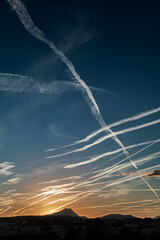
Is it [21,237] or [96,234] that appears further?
[21,237]

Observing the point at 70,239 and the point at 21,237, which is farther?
the point at 21,237

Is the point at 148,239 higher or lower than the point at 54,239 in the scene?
lower

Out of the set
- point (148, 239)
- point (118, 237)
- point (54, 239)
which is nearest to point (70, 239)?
point (54, 239)

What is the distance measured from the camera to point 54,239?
203 ft

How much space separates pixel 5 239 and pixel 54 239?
60.9ft

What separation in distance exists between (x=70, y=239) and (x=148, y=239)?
84.1 ft

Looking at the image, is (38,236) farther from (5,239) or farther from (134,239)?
(134,239)

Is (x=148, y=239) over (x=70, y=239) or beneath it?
beneath

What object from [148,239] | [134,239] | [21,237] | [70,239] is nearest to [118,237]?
[134,239]

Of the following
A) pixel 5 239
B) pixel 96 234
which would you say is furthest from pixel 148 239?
pixel 5 239

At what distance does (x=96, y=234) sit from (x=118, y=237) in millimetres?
6988

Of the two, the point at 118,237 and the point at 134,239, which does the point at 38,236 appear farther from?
the point at 134,239

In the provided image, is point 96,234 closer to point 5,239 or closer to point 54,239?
point 54,239

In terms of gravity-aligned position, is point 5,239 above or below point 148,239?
above
